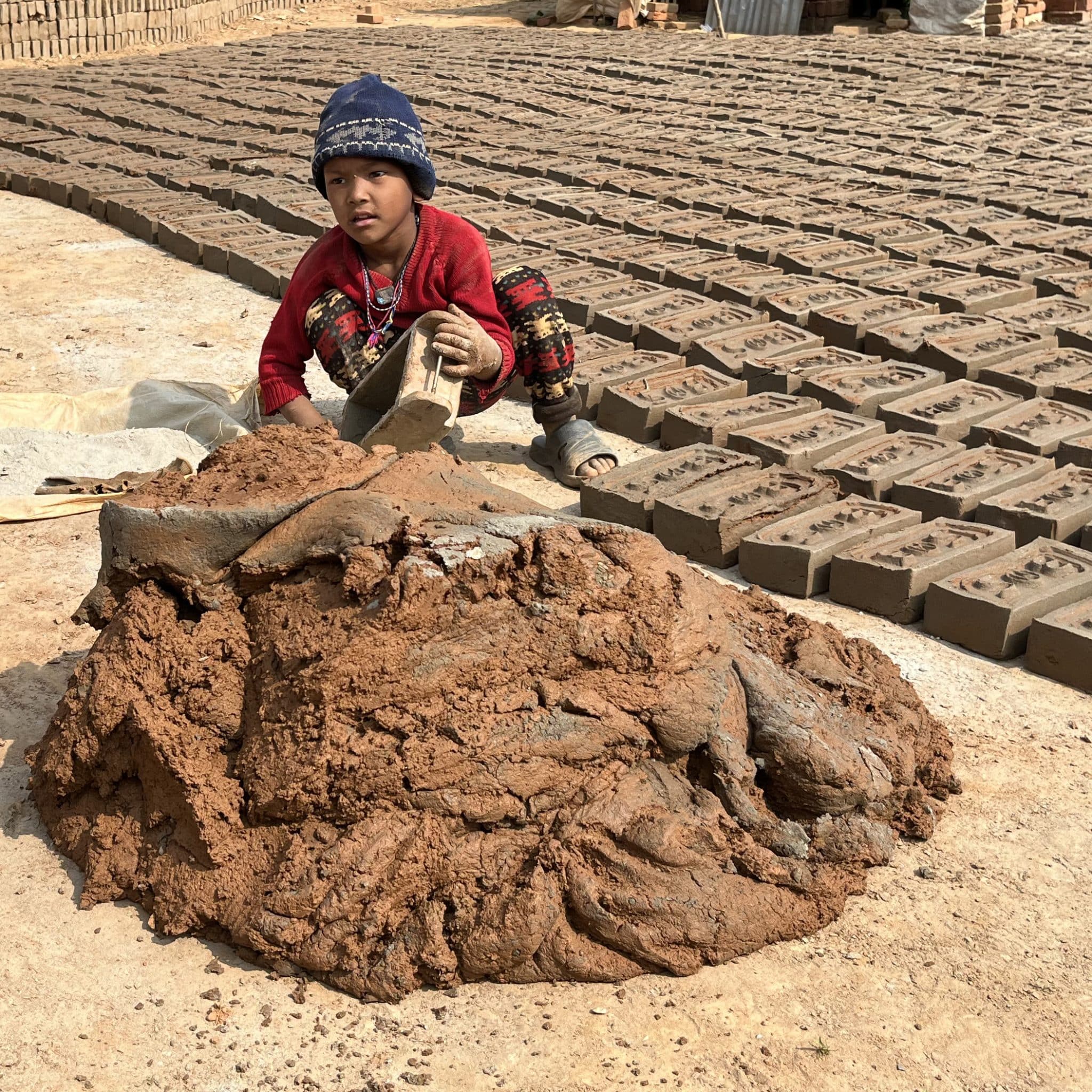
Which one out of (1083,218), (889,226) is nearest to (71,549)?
(889,226)

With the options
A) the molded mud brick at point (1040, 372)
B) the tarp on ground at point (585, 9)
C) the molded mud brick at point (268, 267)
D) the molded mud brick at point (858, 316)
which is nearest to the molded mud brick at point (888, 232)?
the molded mud brick at point (858, 316)

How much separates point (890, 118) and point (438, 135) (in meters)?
3.72

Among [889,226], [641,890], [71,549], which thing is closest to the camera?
[641,890]

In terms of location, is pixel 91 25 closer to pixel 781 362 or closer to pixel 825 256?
pixel 825 256

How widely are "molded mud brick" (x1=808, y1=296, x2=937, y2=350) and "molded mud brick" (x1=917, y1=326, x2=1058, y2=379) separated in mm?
313

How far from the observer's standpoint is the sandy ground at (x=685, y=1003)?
7.30 ft

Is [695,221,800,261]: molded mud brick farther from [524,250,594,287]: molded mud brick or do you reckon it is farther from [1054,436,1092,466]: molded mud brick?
[1054,436,1092,466]: molded mud brick

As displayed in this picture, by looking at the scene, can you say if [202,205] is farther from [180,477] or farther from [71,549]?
[180,477]

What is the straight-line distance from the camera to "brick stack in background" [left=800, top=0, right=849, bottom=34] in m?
17.0

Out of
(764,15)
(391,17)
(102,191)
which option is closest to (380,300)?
(102,191)

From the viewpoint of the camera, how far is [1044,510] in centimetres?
433

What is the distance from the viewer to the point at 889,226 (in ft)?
25.2

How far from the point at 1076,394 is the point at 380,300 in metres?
2.86

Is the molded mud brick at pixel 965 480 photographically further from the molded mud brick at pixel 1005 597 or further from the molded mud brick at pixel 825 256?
the molded mud brick at pixel 825 256
